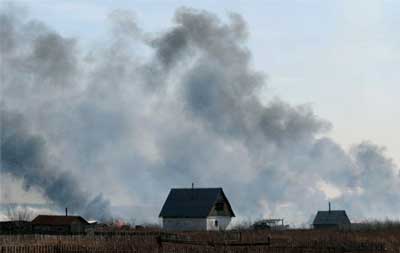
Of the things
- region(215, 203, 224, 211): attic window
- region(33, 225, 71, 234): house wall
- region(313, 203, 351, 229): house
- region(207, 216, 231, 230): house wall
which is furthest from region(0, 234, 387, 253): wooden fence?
region(313, 203, 351, 229): house

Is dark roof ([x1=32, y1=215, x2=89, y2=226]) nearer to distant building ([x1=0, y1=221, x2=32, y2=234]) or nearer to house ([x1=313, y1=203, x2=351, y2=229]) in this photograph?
distant building ([x1=0, y1=221, x2=32, y2=234])

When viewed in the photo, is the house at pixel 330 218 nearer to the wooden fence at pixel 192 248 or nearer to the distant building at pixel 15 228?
the distant building at pixel 15 228

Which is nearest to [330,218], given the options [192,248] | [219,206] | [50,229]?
[219,206]

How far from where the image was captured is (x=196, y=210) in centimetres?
8900

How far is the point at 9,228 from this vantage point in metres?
75.8

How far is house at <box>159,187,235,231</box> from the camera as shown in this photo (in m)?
88.6

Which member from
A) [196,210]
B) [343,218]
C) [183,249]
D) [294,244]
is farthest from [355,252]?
[343,218]

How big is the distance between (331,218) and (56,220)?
39260mm

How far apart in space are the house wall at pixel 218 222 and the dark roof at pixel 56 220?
533 inches

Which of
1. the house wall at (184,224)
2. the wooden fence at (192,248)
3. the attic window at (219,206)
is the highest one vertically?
the attic window at (219,206)

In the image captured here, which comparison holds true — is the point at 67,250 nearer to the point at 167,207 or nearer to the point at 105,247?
the point at 105,247

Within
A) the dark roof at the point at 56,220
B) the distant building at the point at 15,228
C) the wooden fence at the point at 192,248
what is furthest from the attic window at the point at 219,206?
the wooden fence at the point at 192,248

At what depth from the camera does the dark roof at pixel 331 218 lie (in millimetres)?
106037

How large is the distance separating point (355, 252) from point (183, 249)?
8.30m
